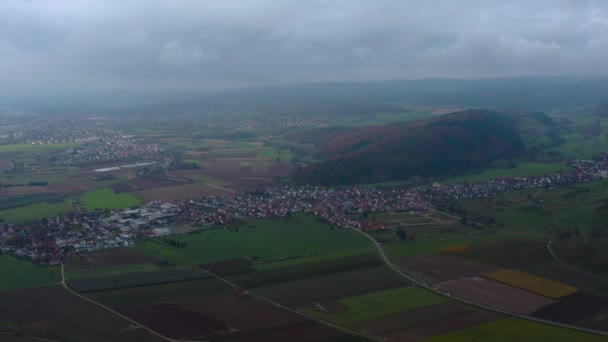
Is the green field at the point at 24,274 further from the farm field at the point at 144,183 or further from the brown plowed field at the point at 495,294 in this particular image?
the farm field at the point at 144,183

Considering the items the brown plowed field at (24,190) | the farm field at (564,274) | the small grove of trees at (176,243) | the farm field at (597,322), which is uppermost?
the brown plowed field at (24,190)

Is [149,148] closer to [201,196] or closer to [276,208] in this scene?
[201,196]

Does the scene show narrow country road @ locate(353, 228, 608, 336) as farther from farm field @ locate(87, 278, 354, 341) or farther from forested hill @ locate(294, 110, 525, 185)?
forested hill @ locate(294, 110, 525, 185)

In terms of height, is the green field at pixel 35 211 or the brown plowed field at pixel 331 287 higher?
the green field at pixel 35 211

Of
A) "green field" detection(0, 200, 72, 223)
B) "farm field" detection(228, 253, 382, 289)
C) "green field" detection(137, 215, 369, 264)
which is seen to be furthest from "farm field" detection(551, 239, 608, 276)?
"green field" detection(0, 200, 72, 223)

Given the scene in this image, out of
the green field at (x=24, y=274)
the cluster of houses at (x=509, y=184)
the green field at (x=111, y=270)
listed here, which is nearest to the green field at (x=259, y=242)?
the green field at (x=111, y=270)

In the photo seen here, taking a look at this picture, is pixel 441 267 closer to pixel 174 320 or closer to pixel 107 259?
pixel 174 320

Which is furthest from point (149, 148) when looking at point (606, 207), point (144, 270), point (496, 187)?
point (606, 207)
